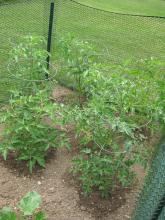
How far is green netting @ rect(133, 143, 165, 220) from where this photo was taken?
2.55 metres

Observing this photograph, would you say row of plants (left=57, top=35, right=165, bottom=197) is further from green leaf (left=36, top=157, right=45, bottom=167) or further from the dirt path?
→ green leaf (left=36, top=157, right=45, bottom=167)

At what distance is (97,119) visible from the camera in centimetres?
328

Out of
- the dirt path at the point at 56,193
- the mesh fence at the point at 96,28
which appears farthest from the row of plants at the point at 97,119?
the mesh fence at the point at 96,28

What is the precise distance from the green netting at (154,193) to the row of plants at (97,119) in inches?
13.8

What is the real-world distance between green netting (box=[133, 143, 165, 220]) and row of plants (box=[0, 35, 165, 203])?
0.35 m

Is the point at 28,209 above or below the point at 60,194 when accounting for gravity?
above

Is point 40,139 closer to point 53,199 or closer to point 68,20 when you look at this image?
point 53,199

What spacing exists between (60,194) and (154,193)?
1.17m

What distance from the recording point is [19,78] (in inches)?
162

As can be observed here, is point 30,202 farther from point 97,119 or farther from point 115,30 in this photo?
point 115,30

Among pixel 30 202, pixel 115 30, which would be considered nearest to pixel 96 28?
pixel 115 30

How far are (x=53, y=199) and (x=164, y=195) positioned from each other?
125cm

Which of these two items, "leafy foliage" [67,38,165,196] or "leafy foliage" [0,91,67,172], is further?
"leafy foliage" [0,91,67,172]

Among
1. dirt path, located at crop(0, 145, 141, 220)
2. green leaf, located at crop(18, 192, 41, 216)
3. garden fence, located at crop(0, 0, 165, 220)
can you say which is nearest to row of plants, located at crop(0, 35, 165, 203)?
dirt path, located at crop(0, 145, 141, 220)
